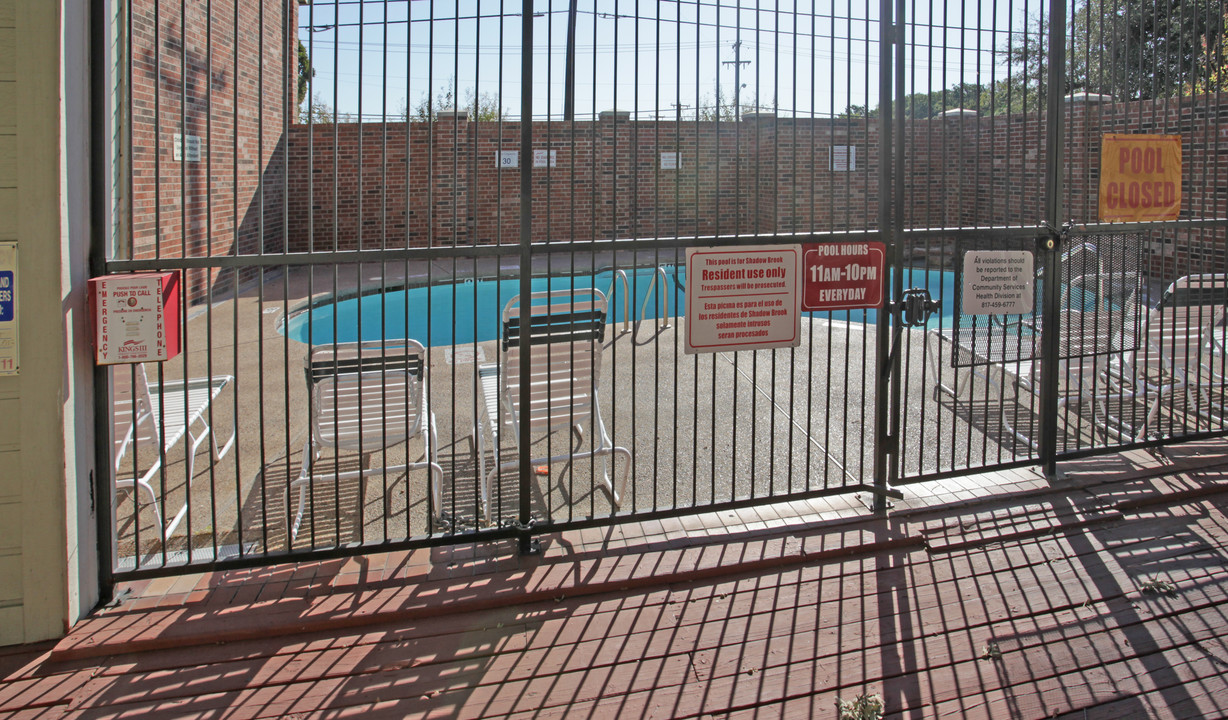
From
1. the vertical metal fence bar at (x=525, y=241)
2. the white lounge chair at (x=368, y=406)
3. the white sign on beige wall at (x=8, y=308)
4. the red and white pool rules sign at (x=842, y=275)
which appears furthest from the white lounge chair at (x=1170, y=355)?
the white sign on beige wall at (x=8, y=308)

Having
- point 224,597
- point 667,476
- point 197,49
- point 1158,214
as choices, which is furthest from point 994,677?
point 197,49

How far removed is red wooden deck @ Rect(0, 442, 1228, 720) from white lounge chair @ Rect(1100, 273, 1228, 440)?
97cm

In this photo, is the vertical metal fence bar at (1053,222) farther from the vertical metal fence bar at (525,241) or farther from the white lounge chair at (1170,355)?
the vertical metal fence bar at (525,241)

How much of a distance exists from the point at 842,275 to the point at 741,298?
461 mm

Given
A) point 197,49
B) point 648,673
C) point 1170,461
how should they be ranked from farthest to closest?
point 197,49
point 1170,461
point 648,673

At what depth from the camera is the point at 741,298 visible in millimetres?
3557

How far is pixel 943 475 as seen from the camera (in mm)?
4008

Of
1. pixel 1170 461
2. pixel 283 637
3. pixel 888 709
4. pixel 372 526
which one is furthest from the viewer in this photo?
pixel 1170 461

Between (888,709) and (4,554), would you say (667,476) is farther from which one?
(4,554)

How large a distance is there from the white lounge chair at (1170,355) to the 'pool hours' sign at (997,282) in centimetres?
77

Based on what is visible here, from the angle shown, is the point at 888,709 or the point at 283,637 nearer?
the point at 888,709

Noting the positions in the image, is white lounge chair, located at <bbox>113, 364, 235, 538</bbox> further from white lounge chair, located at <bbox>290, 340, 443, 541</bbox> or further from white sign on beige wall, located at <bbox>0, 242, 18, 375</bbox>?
white sign on beige wall, located at <bbox>0, 242, 18, 375</bbox>

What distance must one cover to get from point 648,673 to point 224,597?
1487mm

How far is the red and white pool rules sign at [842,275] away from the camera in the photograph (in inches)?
143
